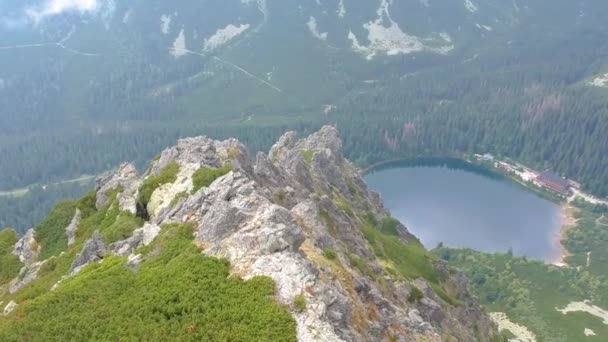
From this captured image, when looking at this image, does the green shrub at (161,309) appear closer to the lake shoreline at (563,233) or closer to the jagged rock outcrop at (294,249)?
the jagged rock outcrop at (294,249)

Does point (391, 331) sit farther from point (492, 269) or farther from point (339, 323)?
point (492, 269)

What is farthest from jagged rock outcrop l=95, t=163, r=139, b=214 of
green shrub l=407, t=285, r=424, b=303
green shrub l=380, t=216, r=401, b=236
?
green shrub l=380, t=216, r=401, b=236

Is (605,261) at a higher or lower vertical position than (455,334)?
lower

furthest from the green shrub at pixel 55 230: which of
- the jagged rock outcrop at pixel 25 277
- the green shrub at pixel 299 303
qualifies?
the green shrub at pixel 299 303

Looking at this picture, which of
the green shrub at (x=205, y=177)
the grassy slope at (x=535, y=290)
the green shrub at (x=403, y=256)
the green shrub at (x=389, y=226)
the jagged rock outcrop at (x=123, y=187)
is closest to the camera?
the green shrub at (x=205, y=177)

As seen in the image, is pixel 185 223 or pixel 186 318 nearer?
pixel 186 318

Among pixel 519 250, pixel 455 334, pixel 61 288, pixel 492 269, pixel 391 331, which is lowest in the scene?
pixel 519 250

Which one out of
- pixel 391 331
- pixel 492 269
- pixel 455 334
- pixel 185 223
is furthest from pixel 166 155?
pixel 492 269
